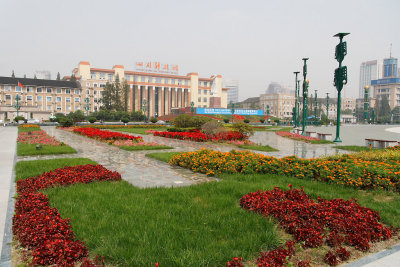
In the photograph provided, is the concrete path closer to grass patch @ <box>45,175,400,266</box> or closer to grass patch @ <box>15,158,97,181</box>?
grass patch @ <box>15,158,97,181</box>

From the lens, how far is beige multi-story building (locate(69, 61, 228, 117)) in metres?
81.3

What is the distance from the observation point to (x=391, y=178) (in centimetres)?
603

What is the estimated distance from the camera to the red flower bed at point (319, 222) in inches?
127

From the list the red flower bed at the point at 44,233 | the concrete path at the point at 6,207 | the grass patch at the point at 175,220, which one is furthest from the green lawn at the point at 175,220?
the concrete path at the point at 6,207

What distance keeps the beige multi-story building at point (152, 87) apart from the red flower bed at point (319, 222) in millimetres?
71772

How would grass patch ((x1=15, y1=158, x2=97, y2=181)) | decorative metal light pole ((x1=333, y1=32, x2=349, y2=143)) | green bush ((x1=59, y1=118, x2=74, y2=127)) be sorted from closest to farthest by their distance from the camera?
grass patch ((x1=15, y1=158, x2=97, y2=181)) → decorative metal light pole ((x1=333, y1=32, x2=349, y2=143)) → green bush ((x1=59, y1=118, x2=74, y2=127))

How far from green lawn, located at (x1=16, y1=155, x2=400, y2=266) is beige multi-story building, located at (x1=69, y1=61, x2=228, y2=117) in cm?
7083

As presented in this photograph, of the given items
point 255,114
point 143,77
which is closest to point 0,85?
point 143,77

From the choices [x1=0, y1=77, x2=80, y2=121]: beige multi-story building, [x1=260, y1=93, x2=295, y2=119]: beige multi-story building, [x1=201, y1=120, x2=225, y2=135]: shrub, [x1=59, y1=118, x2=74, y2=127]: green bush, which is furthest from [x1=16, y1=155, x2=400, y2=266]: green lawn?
[x1=260, y1=93, x2=295, y2=119]: beige multi-story building

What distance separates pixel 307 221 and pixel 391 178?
339cm

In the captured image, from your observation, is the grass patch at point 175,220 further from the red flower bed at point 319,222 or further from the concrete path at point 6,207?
the concrete path at point 6,207

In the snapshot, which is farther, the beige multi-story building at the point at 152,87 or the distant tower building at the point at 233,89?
the distant tower building at the point at 233,89

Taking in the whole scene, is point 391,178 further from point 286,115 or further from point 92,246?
point 286,115

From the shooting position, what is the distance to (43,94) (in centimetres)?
7419
